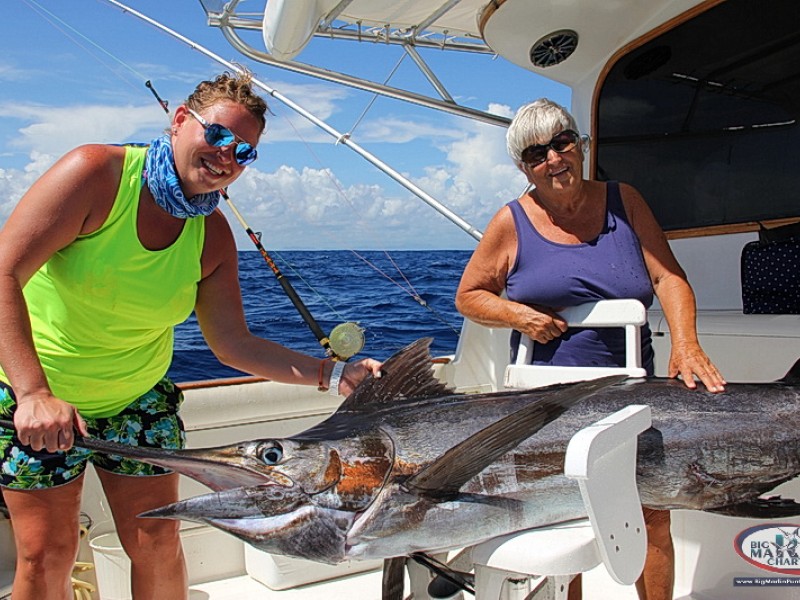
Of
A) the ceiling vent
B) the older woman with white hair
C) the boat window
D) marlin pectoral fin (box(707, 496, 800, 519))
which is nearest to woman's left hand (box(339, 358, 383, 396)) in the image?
the older woman with white hair

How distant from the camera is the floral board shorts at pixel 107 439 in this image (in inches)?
67.6

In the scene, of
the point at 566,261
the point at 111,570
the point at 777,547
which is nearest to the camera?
the point at 566,261

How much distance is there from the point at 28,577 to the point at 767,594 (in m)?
2.15

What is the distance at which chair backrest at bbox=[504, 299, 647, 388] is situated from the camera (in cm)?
190

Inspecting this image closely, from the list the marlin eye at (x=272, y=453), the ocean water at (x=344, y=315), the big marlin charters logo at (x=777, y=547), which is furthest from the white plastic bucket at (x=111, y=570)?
the ocean water at (x=344, y=315)

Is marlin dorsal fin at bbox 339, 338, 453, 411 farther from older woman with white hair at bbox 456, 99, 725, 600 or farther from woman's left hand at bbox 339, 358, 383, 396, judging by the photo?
older woman with white hair at bbox 456, 99, 725, 600

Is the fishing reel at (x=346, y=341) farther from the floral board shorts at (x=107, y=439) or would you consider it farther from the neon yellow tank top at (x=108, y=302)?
the neon yellow tank top at (x=108, y=302)

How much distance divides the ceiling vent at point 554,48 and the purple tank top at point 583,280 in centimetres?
164

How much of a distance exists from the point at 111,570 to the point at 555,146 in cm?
212

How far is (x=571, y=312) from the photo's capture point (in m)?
2.03

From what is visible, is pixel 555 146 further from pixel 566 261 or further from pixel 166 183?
pixel 166 183

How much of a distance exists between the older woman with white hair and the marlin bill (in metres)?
0.28

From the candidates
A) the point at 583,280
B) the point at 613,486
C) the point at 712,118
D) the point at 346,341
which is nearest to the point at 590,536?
the point at 613,486

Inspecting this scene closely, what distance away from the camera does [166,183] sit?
5.84 feet
